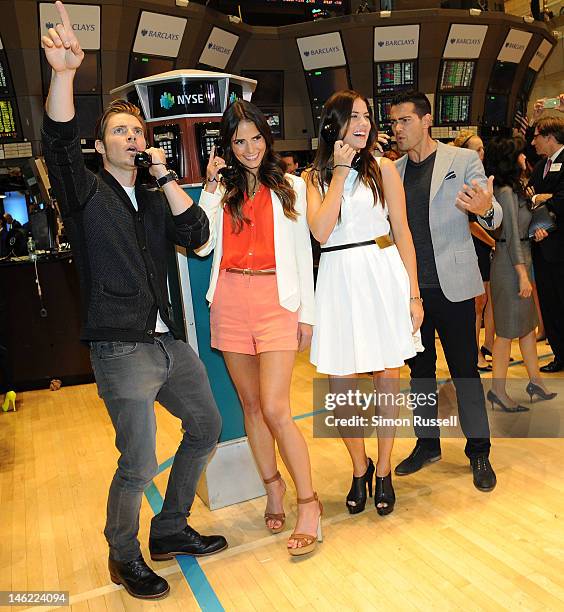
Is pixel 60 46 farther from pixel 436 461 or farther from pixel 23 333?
pixel 23 333

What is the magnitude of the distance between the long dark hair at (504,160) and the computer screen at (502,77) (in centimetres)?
750

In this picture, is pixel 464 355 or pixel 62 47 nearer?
pixel 62 47

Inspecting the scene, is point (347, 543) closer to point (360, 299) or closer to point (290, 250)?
point (360, 299)

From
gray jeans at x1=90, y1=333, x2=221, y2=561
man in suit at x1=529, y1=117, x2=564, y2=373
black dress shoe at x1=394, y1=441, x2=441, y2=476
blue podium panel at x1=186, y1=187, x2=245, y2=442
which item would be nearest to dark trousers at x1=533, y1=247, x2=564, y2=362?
man in suit at x1=529, y1=117, x2=564, y2=373

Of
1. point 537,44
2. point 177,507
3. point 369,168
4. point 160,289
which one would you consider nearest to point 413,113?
point 369,168

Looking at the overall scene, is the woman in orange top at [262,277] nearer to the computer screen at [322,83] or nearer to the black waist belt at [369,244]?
the black waist belt at [369,244]

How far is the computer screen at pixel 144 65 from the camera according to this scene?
8078mm

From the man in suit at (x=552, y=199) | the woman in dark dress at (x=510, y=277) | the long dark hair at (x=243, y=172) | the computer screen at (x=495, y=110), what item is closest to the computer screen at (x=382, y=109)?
the computer screen at (x=495, y=110)

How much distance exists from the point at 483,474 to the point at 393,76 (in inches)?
314

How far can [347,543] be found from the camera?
2.56 m

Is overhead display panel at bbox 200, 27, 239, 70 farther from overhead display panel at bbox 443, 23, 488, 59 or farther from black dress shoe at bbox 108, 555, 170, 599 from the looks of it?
black dress shoe at bbox 108, 555, 170, 599

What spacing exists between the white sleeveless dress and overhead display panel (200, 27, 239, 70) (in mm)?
6819

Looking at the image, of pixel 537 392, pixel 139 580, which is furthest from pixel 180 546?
pixel 537 392

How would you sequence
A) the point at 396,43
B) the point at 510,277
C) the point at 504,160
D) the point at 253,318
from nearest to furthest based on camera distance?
the point at 253,318 < the point at 504,160 < the point at 510,277 < the point at 396,43
